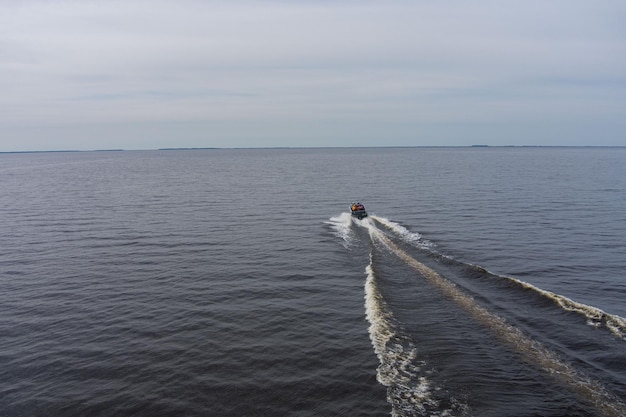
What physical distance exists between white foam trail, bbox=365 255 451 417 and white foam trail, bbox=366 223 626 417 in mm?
5456

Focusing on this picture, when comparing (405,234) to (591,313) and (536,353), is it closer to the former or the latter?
(591,313)

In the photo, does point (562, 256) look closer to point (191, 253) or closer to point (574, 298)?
point (574, 298)

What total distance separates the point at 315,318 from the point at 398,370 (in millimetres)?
8243

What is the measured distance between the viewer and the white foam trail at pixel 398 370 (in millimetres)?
19312

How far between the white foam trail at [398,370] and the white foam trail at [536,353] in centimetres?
546

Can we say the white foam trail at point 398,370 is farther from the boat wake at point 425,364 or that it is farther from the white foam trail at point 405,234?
the white foam trail at point 405,234

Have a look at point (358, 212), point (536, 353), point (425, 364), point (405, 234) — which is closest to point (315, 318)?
point (425, 364)

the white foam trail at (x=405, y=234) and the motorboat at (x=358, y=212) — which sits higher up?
the motorboat at (x=358, y=212)

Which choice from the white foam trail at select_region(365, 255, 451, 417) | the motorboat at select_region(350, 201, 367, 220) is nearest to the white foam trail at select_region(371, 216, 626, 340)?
the white foam trail at select_region(365, 255, 451, 417)

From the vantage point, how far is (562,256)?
42.2m

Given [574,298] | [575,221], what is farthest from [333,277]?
[575,221]

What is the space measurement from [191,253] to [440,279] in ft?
81.5

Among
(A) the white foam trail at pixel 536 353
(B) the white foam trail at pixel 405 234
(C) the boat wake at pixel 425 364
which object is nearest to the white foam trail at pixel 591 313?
(C) the boat wake at pixel 425 364

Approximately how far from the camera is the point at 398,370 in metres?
22.3
